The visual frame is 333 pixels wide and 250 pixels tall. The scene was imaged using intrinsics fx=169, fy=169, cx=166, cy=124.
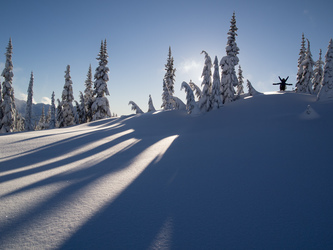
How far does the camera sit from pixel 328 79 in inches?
561

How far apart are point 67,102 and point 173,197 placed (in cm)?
3279

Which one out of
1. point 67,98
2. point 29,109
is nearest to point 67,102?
point 67,98

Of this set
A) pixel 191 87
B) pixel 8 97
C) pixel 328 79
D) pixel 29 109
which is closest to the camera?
pixel 328 79

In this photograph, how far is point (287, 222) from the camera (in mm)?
2809

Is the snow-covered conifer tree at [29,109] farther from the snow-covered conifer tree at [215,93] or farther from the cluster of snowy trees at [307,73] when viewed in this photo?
the cluster of snowy trees at [307,73]

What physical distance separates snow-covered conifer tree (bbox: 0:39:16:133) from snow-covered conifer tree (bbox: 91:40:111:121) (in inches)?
497

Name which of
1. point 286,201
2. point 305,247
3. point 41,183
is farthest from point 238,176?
point 41,183

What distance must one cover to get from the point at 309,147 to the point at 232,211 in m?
5.09

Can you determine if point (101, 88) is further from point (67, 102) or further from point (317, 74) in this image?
point (317, 74)

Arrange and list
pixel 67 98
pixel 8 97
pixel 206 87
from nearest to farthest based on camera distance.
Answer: pixel 206 87, pixel 8 97, pixel 67 98

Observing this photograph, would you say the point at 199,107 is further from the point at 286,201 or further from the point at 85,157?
the point at 286,201

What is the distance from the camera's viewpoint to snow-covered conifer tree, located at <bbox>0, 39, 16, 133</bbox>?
26.5 meters

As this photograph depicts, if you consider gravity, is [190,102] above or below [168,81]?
below

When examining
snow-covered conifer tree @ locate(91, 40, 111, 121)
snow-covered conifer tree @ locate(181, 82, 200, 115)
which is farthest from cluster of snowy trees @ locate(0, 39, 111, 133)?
snow-covered conifer tree @ locate(181, 82, 200, 115)
